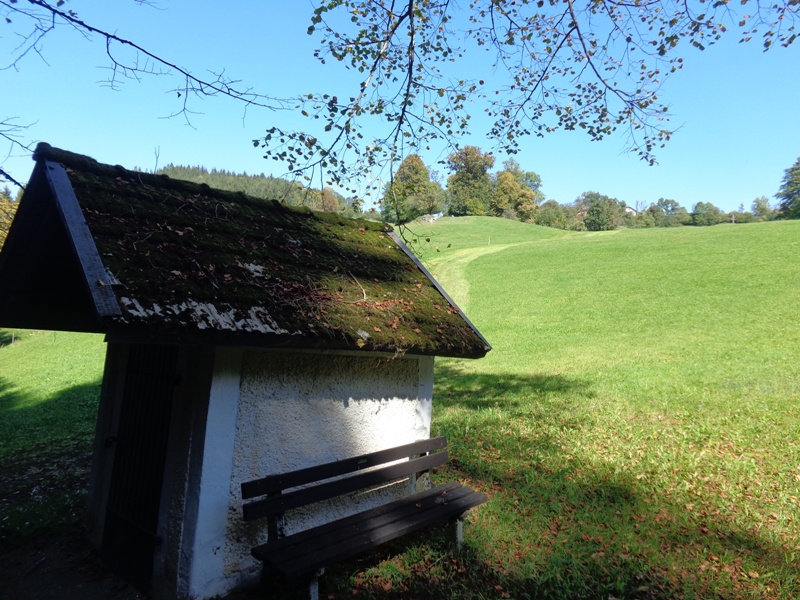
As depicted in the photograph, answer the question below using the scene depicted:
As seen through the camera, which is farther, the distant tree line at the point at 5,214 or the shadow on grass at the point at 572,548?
the distant tree line at the point at 5,214

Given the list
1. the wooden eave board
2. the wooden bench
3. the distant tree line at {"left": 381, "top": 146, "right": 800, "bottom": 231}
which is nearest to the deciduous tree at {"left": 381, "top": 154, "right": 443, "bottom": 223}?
the wooden bench

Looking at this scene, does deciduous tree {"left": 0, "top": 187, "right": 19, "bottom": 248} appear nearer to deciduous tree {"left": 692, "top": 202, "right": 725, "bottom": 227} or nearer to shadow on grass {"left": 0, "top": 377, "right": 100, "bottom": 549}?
shadow on grass {"left": 0, "top": 377, "right": 100, "bottom": 549}

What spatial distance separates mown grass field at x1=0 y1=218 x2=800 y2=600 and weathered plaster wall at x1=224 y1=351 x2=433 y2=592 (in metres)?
0.72

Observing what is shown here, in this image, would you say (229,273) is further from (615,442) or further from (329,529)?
(615,442)

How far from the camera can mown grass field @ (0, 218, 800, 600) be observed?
4.25 m

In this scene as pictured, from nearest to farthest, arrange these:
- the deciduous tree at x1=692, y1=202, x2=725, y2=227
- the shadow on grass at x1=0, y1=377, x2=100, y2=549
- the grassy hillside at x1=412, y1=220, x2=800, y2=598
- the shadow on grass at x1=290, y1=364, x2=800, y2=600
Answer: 1. the shadow on grass at x1=290, y1=364, x2=800, y2=600
2. the grassy hillside at x1=412, y1=220, x2=800, y2=598
3. the shadow on grass at x1=0, y1=377, x2=100, y2=549
4. the deciduous tree at x1=692, y1=202, x2=725, y2=227

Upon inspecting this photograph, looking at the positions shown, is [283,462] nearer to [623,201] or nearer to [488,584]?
[488,584]

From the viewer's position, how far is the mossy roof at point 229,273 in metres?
3.01

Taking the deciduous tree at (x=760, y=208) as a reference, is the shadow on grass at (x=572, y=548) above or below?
below

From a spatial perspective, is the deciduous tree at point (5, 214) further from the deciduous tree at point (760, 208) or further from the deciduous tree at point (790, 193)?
the deciduous tree at point (760, 208)

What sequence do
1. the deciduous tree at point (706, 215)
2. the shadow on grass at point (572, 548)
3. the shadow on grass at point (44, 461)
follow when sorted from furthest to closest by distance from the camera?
the deciduous tree at point (706, 215) → the shadow on grass at point (44, 461) → the shadow on grass at point (572, 548)

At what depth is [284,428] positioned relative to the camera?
3953 mm

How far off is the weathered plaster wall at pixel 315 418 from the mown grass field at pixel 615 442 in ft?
2.38

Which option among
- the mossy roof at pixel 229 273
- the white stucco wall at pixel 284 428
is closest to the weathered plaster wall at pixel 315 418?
the white stucco wall at pixel 284 428
